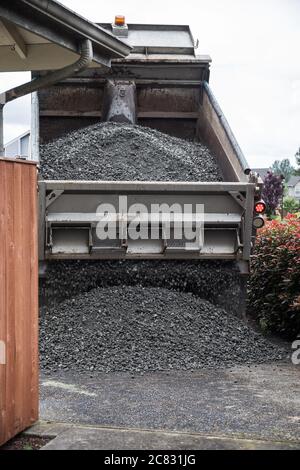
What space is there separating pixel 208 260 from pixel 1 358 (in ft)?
9.66

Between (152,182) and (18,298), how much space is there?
245cm

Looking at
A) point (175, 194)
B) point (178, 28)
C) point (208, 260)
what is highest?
point (178, 28)

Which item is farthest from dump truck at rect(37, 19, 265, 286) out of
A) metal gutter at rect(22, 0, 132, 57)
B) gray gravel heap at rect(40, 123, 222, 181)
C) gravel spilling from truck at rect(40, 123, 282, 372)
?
metal gutter at rect(22, 0, 132, 57)

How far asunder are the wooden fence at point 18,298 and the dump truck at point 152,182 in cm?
198

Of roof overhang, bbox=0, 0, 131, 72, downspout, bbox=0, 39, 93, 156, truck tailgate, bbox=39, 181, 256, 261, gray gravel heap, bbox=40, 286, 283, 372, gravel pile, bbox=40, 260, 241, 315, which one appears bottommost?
gray gravel heap, bbox=40, 286, 283, 372

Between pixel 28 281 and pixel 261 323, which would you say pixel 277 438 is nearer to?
pixel 28 281

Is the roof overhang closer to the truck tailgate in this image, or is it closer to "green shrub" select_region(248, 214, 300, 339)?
the truck tailgate

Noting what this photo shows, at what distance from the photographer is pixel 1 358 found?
3.67 metres

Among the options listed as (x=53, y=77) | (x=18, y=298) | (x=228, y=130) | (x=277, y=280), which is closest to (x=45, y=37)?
(x=53, y=77)

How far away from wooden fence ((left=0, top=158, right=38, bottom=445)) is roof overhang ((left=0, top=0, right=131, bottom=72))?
76cm

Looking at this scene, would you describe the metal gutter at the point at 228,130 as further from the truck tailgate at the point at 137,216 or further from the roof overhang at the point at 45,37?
the roof overhang at the point at 45,37

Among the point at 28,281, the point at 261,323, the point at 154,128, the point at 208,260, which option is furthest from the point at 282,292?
the point at 28,281

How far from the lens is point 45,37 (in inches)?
158

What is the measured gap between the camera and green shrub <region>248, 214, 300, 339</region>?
655 cm
